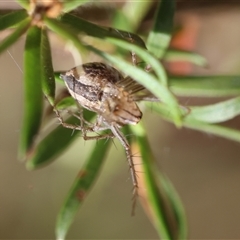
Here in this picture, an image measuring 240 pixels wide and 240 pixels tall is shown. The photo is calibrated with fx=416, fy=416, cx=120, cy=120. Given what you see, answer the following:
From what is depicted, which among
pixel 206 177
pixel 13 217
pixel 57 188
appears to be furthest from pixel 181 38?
pixel 13 217

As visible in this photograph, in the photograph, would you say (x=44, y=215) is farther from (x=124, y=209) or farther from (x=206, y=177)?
(x=206, y=177)

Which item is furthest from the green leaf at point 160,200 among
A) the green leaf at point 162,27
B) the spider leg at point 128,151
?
the green leaf at point 162,27

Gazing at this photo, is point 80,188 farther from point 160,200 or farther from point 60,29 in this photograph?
point 60,29

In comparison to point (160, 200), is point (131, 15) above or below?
above

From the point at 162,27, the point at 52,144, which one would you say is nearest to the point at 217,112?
the point at 162,27

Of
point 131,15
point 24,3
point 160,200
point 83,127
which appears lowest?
point 160,200

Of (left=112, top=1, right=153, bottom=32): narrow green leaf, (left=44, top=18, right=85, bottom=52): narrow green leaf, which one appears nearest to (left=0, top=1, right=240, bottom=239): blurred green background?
(left=112, top=1, right=153, bottom=32): narrow green leaf
